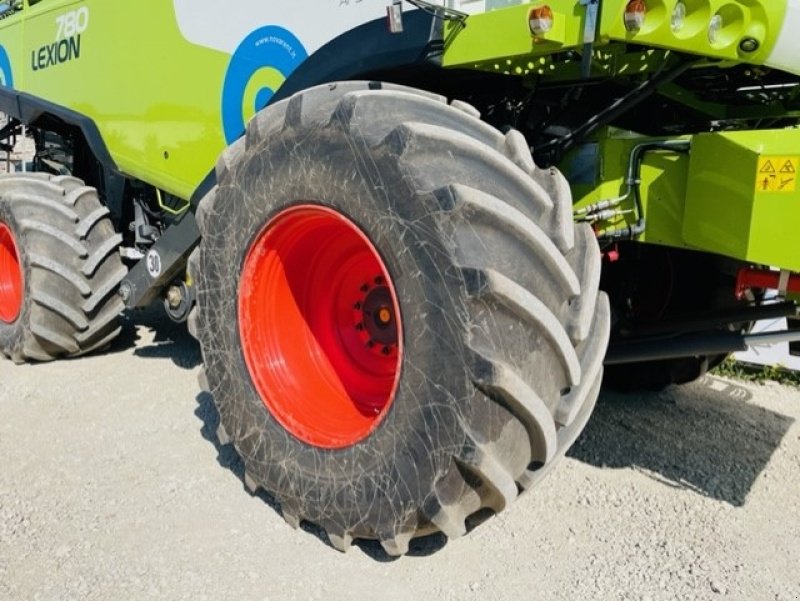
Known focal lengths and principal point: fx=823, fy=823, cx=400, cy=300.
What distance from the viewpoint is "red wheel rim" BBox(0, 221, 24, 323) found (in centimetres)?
484

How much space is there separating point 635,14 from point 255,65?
1789 mm

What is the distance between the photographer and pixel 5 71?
18.6ft

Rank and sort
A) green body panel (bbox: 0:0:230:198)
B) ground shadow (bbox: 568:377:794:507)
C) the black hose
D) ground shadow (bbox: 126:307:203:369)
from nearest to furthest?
the black hose, ground shadow (bbox: 568:377:794:507), green body panel (bbox: 0:0:230:198), ground shadow (bbox: 126:307:203:369)

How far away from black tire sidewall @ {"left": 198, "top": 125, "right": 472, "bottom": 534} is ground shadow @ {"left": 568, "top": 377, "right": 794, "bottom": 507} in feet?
4.24

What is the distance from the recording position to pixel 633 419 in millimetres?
3834

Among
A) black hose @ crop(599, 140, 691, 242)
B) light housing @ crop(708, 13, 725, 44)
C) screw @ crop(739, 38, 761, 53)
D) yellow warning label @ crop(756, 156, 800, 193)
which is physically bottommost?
black hose @ crop(599, 140, 691, 242)

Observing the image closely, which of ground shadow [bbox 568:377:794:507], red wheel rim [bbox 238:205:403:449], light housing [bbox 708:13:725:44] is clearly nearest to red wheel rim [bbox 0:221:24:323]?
red wheel rim [bbox 238:205:403:449]

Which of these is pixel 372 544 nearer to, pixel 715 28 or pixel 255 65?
pixel 715 28

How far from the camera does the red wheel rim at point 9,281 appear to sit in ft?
15.9

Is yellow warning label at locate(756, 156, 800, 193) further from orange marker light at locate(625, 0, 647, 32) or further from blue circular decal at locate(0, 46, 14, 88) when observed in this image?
blue circular decal at locate(0, 46, 14, 88)

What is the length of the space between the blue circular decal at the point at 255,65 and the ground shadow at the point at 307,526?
1.25 metres

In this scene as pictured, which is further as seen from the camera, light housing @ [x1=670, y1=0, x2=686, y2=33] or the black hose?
the black hose

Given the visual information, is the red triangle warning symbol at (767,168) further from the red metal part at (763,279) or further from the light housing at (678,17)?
the red metal part at (763,279)

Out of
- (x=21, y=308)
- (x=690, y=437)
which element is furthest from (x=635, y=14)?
(x=21, y=308)
